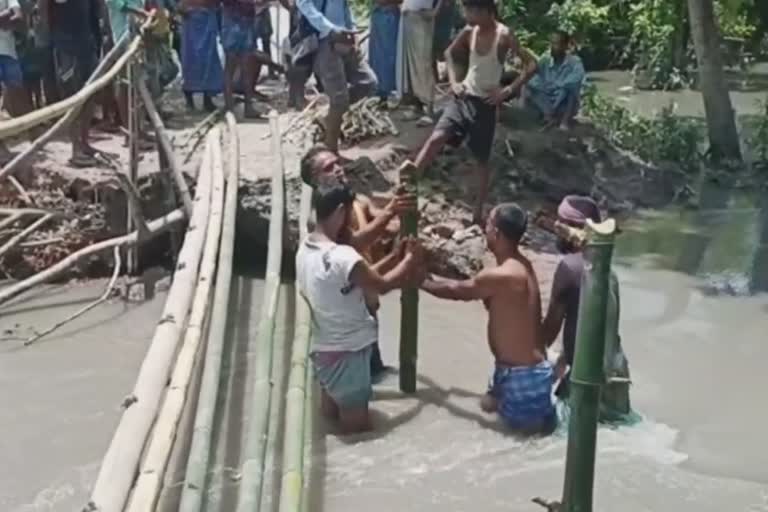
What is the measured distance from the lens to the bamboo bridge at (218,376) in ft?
12.5

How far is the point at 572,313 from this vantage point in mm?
5527

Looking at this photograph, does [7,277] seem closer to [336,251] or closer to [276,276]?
[276,276]

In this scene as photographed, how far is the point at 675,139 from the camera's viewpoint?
11617 mm

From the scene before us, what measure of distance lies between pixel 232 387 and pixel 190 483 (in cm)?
221

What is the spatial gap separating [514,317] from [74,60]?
4.83m

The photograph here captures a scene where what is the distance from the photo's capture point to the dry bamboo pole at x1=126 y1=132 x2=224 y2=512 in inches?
152

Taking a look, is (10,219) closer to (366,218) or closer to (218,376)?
(366,218)

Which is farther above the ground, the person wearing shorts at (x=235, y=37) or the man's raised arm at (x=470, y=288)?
the person wearing shorts at (x=235, y=37)

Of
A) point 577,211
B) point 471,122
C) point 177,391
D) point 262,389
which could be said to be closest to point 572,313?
point 577,211

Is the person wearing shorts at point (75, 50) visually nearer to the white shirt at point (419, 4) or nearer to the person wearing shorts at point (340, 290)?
the white shirt at point (419, 4)

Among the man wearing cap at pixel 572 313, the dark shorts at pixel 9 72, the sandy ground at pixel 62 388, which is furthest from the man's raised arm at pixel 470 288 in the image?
the dark shorts at pixel 9 72

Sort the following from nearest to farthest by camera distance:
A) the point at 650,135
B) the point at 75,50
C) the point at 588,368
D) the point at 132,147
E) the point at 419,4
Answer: the point at 588,368, the point at 132,147, the point at 75,50, the point at 419,4, the point at 650,135

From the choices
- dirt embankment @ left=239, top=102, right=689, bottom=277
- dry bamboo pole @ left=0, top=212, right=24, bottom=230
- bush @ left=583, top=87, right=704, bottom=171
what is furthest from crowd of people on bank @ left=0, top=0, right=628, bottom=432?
dry bamboo pole @ left=0, top=212, right=24, bottom=230

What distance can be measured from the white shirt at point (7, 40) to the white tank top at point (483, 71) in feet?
10.6
